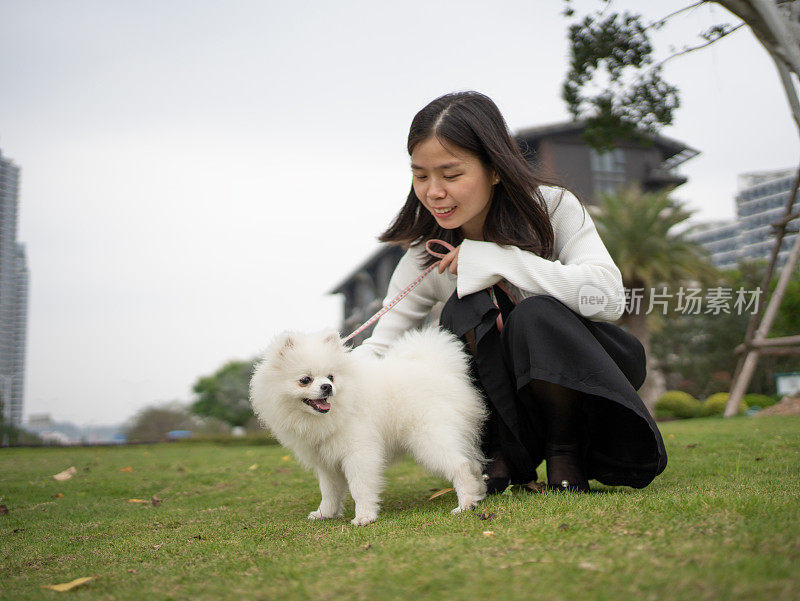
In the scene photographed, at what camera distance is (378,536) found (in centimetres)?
231

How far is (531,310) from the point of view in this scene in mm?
2775

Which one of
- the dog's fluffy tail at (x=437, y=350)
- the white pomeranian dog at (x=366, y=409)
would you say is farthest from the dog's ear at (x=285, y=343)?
the dog's fluffy tail at (x=437, y=350)

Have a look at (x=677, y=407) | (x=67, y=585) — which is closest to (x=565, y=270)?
(x=67, y=585)

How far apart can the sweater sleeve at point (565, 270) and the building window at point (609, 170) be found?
26.9 m

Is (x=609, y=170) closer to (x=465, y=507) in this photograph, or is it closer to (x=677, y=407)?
(x=677, y=407)

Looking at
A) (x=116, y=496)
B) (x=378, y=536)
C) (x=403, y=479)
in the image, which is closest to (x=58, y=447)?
(x=116, y=496)

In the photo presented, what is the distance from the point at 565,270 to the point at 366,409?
1158 millimetres

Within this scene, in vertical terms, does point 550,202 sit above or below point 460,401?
above

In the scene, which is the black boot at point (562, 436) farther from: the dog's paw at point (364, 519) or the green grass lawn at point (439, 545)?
the dog's paw at point (364, 519)

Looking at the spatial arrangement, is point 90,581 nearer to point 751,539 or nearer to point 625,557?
point 625,557

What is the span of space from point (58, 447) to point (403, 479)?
6459 millimetres

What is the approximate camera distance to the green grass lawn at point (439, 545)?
149 centimetres

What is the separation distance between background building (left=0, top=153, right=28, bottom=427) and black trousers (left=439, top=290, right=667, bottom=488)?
625 cm

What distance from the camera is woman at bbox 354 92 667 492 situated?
2744mm
